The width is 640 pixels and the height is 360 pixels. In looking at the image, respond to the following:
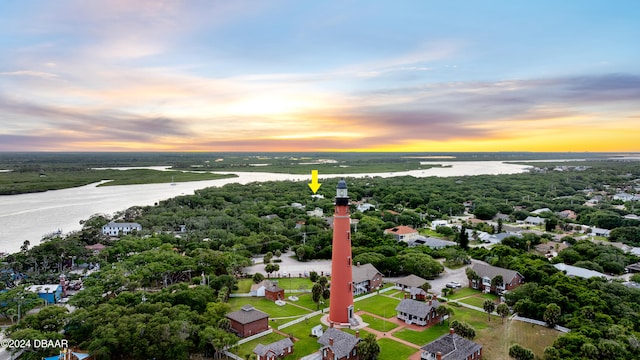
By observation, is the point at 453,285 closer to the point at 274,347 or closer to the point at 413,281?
the point at 413,281

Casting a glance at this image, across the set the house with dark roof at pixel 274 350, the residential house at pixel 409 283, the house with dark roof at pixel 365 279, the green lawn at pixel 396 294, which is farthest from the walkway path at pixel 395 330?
the house with dark roof at pixel 274 350

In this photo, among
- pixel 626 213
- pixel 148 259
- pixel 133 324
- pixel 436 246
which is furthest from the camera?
pixel 626 213

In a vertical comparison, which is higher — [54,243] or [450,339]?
[54,243]

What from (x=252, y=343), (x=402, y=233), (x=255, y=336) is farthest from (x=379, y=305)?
(x=402, y=233)

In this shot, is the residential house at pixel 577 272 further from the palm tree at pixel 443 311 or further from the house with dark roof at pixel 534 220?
the house with dark roof at pixel 534 220

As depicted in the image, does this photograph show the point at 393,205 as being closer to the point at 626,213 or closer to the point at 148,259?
the point at 626,213

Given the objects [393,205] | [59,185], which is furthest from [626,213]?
[59,185]
